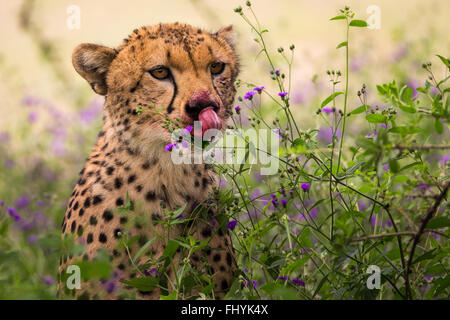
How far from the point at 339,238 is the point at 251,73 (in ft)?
11.9

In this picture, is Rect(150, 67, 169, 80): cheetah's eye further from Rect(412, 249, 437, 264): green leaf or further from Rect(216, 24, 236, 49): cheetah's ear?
Rect(412, 249, 437, 264): green leaf

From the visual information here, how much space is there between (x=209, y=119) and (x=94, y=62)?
27.8 inches

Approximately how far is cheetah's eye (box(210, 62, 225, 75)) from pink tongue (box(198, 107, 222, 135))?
34 cm

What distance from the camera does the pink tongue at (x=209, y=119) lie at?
95.5 inches

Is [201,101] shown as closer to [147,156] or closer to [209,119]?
[209,119]

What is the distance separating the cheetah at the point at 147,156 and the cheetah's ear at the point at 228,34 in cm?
18

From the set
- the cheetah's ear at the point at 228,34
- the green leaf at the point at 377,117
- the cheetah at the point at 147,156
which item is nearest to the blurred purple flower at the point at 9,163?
the cheetah at the point at 147,156

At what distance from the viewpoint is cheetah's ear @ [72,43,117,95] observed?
282cm

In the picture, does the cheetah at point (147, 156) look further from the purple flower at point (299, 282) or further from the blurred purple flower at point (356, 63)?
the blurred purple flower at point (356, 63)

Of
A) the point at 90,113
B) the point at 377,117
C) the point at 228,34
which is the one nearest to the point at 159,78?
the point at 228,34

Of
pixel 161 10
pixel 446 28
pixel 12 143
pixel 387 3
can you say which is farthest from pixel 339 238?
pixel 387 3

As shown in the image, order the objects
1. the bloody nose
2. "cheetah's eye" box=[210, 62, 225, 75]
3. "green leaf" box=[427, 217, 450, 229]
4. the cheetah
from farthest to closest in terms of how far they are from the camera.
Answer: "cheetah's eye" box=[210, 62, 225, 75] < the cheetah < the bloody nose < "green leaf" box=[427, 217, 450, 229]

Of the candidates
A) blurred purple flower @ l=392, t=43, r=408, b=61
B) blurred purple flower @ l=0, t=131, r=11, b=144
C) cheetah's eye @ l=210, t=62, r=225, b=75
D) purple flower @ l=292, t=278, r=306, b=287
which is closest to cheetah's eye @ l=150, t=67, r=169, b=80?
cheetah's eye @ l=210, t=62, r=225, b=75

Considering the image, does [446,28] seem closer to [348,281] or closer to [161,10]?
[161,10]
